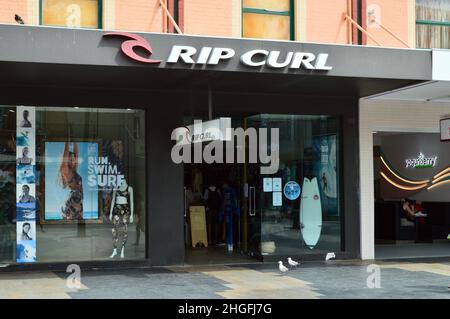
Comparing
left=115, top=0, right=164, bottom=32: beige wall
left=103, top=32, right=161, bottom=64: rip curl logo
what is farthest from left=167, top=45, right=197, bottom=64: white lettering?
left=115, top=0, right=164, bottom=32: beige wall

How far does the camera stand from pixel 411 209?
18.2 metres

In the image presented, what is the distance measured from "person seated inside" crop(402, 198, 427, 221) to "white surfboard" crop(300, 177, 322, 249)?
16.3 ft

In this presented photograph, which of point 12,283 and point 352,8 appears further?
point 352,8

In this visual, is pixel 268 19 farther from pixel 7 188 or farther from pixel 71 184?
pixel 7 188

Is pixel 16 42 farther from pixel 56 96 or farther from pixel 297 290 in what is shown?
pixel 297 290

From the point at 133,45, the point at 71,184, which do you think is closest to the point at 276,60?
the point at 133,45

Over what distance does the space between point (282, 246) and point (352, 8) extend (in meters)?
5.16

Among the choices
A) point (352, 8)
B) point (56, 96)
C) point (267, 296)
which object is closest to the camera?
point (267, 296)

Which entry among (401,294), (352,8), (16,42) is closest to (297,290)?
(401,294)

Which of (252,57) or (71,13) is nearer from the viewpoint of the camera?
(252,57)

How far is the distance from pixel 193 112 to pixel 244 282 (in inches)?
154

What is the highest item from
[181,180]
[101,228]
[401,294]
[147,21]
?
[147,21]

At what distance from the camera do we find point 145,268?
40.9 feet

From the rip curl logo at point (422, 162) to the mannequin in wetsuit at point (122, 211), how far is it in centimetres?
715
